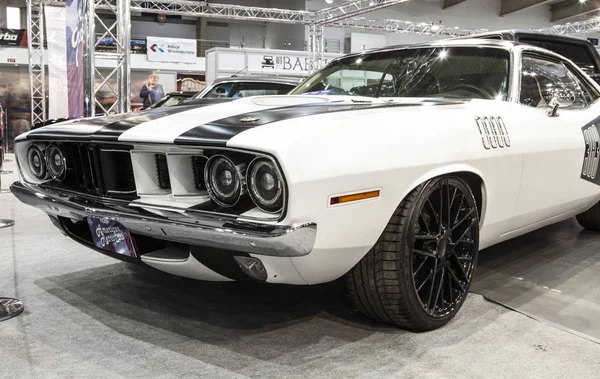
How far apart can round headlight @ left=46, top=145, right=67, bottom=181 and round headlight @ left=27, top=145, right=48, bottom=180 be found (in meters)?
0.05

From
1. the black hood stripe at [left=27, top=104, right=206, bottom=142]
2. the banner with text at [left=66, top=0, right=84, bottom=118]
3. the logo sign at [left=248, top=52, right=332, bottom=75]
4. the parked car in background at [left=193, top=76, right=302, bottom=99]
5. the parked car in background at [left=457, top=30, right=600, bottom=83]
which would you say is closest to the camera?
the black hood stripe at [left=27, top=104, right=206, bottom=142]

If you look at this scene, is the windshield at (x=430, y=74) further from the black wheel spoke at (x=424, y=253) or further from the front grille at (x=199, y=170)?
the front grille at (x=199, y=170)

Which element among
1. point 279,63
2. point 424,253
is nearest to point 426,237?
point 424,253

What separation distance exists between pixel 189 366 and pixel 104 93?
15467mm

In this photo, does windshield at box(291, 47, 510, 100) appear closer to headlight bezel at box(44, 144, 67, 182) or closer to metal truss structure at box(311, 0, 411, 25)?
headlight bezel at box(44, 144, 67, 182)

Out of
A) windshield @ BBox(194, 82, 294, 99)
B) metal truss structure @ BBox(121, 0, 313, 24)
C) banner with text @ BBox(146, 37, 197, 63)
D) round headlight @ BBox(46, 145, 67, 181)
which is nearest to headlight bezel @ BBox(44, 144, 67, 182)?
round headlight @ BBox(46, 145, 67, 181)

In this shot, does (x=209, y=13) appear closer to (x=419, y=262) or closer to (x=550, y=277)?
(x=550, y=277)

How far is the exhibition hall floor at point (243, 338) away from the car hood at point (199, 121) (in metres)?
0.78

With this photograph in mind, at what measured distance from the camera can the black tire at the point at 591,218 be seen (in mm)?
4141

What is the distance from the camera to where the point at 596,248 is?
3.78 meters

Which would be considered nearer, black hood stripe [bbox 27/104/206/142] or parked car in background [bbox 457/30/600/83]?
black hood stripe [bbox 27/104/206/142]

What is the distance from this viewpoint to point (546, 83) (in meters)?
3.25

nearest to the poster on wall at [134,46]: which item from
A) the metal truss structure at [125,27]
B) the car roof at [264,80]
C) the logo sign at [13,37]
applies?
the metal truss structure at [125,27]

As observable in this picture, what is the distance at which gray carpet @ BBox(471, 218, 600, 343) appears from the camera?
257cm
